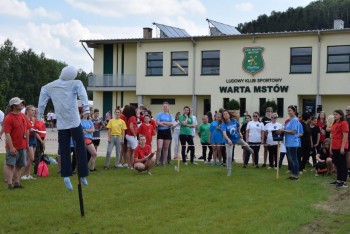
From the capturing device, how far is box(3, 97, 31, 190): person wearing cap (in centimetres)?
1091

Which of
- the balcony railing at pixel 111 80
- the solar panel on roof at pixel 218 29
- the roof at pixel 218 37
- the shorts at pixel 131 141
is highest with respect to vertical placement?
the solar panel on roof at pixel 218 29

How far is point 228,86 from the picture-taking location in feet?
132

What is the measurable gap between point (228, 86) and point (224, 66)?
1586mm

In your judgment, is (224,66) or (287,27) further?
(287,27)

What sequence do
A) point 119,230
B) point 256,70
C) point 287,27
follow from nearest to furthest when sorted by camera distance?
point 119,230, point 256,70, point 287,27

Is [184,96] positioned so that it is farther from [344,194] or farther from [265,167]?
[344,194]

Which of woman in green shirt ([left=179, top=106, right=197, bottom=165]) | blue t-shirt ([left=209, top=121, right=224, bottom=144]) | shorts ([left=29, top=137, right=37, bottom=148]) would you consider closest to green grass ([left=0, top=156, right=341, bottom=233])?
shorts ([left=29, top=137, right=37, bottom=148])

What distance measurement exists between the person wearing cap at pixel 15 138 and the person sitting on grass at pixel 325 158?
820 centimetres

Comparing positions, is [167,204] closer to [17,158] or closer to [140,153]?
[17,158]

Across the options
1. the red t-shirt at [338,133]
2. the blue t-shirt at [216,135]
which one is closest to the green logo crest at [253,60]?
the blue t-shirt at [216,135]

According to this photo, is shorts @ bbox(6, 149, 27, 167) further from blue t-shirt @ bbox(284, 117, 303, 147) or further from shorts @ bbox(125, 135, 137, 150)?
blue t-shirt @ bbox(284, 117, 303, 147)

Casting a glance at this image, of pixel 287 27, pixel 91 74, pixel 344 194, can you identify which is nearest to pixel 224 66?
pixel 91 74

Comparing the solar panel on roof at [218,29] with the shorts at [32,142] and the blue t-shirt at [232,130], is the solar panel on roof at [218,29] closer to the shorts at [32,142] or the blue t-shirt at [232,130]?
the blue t-shirt at [232,130]

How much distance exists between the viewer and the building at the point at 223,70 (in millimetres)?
37156
